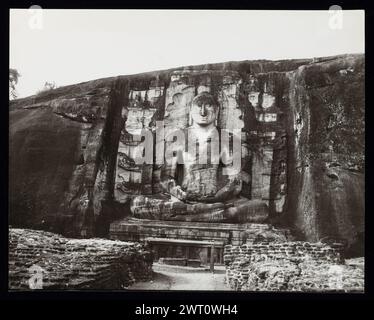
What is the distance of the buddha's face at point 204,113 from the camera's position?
41.0ft

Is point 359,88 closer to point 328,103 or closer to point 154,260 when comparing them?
point 328,103

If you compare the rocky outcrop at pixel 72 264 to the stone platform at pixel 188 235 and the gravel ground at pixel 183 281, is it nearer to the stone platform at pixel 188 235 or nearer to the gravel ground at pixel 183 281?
the gravel ground at pixel 183 281

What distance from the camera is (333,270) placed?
447 inches

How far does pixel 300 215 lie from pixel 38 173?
5.23 meters

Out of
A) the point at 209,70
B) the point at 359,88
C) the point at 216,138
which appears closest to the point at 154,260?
the point at 216,138

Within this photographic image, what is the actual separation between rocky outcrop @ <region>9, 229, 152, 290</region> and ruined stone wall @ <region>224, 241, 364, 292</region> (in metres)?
1.70

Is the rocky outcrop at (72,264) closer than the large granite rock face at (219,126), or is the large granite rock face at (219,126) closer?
the rocky outcrop at (72,264)

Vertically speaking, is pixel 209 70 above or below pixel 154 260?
above

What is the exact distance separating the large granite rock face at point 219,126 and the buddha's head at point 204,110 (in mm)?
134

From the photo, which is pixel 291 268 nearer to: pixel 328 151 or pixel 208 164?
pixel 328 151

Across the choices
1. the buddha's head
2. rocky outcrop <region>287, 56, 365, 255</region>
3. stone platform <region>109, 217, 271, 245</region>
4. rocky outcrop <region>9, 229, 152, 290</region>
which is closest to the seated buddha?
the buddha's head

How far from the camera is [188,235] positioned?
1220 centimetres

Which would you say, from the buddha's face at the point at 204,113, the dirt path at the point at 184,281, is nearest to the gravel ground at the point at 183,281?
the dirt path at the point at 184,281

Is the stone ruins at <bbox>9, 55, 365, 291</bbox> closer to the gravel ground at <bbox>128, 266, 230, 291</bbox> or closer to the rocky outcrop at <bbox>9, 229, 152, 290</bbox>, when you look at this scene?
the gravel ground at <bbox>128, 266, 230, 291</bbox>
